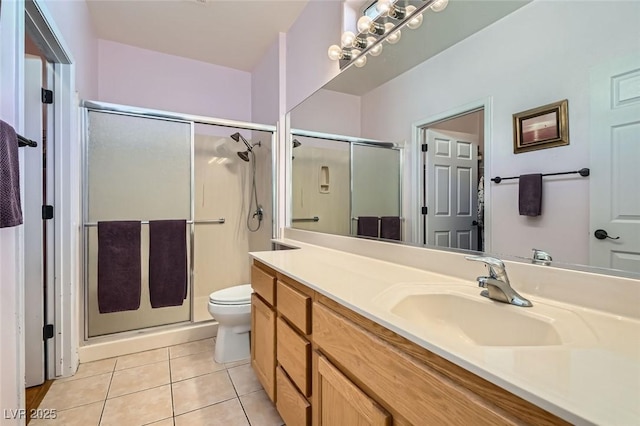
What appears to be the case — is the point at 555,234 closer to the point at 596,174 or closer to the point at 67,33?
the point at 596,174

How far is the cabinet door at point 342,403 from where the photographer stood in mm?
750

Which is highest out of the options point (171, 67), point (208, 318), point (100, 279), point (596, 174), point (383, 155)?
point (171, 67)

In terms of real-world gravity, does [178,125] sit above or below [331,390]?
above

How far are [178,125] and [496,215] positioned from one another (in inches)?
92.0

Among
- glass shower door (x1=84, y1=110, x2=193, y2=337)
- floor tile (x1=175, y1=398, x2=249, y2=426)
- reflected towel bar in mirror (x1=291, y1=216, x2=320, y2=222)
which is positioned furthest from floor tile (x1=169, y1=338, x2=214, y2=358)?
reflected towel bar in mirror (x1=291, y1=216, x2=320, y2=222)

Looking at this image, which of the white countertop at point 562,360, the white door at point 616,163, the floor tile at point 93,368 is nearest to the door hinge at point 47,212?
the floor tile at point 93,368

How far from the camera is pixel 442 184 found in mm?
1264

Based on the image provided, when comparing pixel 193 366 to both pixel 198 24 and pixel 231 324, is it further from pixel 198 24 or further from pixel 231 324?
pixel 198 24

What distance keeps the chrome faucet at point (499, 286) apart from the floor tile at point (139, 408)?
5.32ft

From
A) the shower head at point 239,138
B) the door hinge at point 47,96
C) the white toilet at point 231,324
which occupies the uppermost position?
the shower head at point 239,138

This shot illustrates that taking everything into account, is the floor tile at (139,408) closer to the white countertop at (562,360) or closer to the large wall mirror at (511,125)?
the white countertop at (562,360)

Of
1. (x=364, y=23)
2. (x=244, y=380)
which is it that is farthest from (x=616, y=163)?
(x=244, y=380)

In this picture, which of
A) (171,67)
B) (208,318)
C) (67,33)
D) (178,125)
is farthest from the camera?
(171,67)

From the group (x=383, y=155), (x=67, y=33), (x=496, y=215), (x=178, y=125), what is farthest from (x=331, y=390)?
(x=67, y=33)
